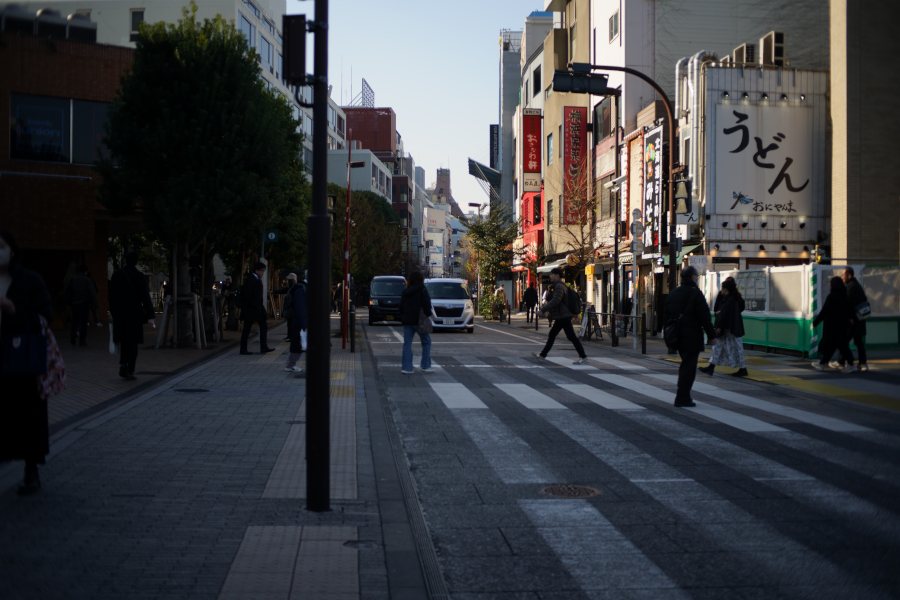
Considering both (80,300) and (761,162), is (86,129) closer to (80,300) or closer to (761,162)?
(80,300)

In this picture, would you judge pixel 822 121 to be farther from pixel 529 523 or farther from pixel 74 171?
pixel 529 523

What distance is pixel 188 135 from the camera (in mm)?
18594

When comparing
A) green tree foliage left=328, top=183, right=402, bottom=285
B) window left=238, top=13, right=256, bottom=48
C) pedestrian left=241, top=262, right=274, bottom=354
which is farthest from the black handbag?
green tree foliage left=328, top=183, right=402, bottom=285

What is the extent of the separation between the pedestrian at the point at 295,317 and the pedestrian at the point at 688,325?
6254 millimetres

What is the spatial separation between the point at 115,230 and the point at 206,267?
1414 centimetres

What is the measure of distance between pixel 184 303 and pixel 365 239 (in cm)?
5034

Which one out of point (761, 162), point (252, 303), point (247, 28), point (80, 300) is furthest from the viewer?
point (247, 28)

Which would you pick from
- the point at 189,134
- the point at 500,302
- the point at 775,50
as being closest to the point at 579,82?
the point at 189,134

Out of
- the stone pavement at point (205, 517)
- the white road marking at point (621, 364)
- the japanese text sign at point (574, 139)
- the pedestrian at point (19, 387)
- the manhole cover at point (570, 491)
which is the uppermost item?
the japanese text sign at point (574, 139)

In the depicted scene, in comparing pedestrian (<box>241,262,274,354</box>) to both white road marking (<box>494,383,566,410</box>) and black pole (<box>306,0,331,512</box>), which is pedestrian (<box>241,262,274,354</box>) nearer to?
white road marking (<box>494,383,566,410</box>)

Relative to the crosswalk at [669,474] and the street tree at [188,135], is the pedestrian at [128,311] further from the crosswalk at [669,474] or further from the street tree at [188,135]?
the street tree at [188,135]

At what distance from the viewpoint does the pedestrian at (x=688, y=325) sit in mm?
10188

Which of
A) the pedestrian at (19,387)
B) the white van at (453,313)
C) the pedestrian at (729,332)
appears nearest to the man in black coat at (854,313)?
the pedestrian at (729,332)

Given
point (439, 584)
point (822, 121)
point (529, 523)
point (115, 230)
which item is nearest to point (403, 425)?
point (529, 523)
